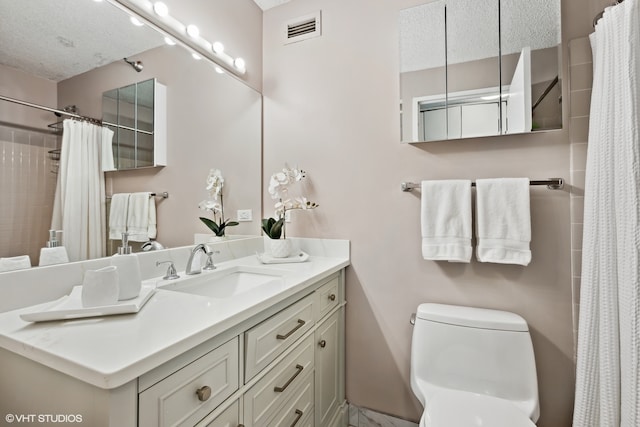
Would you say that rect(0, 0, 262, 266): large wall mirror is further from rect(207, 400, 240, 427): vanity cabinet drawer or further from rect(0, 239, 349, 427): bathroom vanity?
rect(207, 400, 240, 427): vanity cabinet drawer

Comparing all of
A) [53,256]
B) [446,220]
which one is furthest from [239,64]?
[446,220]

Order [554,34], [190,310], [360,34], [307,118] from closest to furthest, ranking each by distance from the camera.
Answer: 1. [190,310]
2. [554,34]
3. [360,34]
4. [307,118]

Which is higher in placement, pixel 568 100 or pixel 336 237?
pixel 568 100

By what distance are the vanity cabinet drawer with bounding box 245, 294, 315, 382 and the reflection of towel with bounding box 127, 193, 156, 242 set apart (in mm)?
648

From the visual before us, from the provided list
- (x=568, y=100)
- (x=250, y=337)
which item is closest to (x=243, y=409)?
(x=250, y=337)

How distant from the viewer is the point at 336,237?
1.66 meters

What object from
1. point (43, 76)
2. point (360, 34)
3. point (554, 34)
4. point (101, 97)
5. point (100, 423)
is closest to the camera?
point (100, 423)

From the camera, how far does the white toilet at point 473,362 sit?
1.12 meters

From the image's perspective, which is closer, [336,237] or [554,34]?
[554,34]

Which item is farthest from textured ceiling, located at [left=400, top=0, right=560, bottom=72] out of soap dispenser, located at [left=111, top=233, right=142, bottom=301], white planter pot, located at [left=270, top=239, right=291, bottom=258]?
soap dispenser, located at [left=111, top=233, right=142, bottom=301]

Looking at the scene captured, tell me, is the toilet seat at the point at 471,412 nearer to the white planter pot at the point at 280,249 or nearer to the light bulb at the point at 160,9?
the white planter pot at the point at 280,249

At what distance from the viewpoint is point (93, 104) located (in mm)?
1016

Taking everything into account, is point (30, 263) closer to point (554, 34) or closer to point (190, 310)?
point (190, 310)

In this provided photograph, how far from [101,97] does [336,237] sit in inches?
46.9
